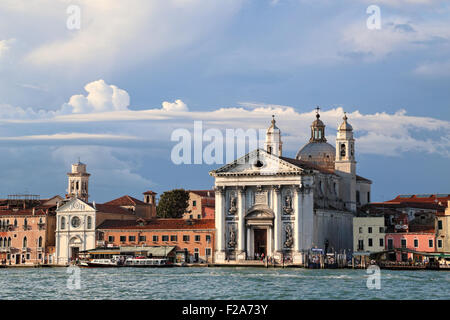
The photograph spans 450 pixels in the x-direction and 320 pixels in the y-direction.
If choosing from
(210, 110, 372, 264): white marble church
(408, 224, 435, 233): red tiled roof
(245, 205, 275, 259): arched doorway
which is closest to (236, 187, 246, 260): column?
(210, 110, 372, 264): white marble church

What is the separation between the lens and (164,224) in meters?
71.3

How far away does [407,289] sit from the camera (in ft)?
126

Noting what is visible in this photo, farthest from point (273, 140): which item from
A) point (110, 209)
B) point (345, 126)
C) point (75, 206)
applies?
point (75, 206)

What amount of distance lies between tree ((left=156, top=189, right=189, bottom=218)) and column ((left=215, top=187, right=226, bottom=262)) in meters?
13.6

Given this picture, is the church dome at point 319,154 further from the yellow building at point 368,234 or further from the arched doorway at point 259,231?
the arched doorway at point 259,231

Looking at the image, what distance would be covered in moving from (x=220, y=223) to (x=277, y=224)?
177 inches

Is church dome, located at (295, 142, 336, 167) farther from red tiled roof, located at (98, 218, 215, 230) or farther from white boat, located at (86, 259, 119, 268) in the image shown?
white boat, located at (86, 259, 119, 268)

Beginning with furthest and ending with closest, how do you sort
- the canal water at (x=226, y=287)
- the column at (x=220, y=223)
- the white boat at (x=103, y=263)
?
the column at (x=220, y=223), the white boat at (x=103, y=263), the canal water at (x=226, y=287)

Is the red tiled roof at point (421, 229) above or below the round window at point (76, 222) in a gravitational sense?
below

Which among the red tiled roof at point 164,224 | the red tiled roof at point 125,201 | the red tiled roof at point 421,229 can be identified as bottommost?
the red tiled roof at point 421,229

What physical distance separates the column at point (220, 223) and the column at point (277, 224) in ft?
13.1

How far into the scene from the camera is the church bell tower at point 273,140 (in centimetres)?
7481

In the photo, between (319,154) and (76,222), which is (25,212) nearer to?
(76,222)

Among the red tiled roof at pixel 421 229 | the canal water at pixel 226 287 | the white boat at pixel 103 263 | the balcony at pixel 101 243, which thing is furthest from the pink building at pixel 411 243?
the balcony at pixel 101 243
